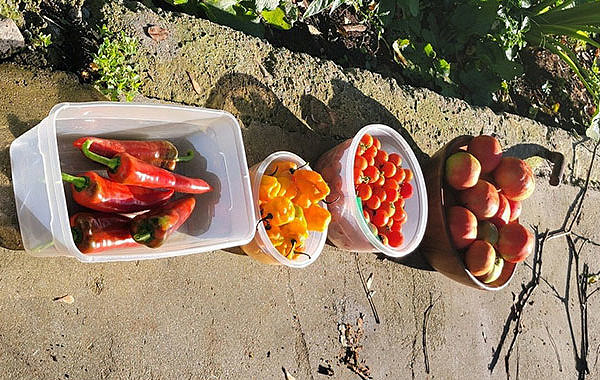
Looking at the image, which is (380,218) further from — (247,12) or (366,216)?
(247,12)

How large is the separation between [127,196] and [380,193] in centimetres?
114

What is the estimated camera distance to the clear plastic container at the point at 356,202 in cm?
256

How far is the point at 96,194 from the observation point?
6.28ft

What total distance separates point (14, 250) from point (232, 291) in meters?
0.81

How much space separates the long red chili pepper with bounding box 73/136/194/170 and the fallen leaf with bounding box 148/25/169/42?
42 centimetres

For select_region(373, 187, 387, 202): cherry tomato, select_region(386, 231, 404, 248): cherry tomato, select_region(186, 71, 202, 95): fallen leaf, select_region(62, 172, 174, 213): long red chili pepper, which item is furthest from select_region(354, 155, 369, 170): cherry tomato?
select_region(62, 172, 174, 213): long red chili pepper

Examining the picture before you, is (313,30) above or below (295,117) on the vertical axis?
above

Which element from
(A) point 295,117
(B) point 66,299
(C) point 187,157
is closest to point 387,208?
(A) point 295,117

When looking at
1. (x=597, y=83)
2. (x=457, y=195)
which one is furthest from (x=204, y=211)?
(x=597, y=83)

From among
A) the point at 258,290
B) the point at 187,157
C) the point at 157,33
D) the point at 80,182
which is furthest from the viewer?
the point at 258,290

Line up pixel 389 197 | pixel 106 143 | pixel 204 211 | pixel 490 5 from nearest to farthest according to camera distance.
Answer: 1. pixel 106 143
2. pixel 204 211
3. pixel 389 197
4. pixel 490 5

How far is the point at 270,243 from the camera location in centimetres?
232

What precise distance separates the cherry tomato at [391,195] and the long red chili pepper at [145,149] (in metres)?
0.92

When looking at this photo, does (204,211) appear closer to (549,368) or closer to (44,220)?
(44,220)
